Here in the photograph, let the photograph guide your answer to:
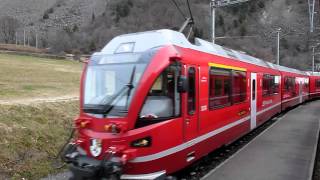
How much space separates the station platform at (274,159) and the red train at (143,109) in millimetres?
875

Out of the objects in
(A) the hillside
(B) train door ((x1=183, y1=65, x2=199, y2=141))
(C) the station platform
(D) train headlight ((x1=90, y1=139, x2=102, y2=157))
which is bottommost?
(C) the station platform

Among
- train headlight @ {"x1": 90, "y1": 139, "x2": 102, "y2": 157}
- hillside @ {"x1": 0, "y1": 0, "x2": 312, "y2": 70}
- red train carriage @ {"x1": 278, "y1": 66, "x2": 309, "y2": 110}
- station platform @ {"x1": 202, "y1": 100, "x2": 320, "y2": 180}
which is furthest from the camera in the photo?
hillside @ {"x1": 0, "y1": 0, "x2": 312, "y2": 70}

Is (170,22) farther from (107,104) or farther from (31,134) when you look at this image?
(107,104)

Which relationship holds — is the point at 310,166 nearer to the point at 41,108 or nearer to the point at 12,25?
the point at 41,108

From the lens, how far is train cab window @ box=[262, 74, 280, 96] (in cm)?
1898

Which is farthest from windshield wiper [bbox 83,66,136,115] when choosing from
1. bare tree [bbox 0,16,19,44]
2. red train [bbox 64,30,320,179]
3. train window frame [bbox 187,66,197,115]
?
bare tree [bbox 0,16,19,44]

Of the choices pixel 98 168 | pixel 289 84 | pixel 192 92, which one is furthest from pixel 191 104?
pixel 289 84

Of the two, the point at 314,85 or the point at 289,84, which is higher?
the point at 289,84

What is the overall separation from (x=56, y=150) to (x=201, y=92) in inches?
177

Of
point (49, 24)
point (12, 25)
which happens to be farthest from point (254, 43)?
point (49, 24)

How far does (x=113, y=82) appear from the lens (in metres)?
8.56

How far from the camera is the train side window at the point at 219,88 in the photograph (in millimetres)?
10997

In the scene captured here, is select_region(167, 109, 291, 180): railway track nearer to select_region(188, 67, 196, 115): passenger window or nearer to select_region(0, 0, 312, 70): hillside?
select_region(188, 67, 196, 115): passenger window

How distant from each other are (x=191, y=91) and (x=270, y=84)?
478 inches
